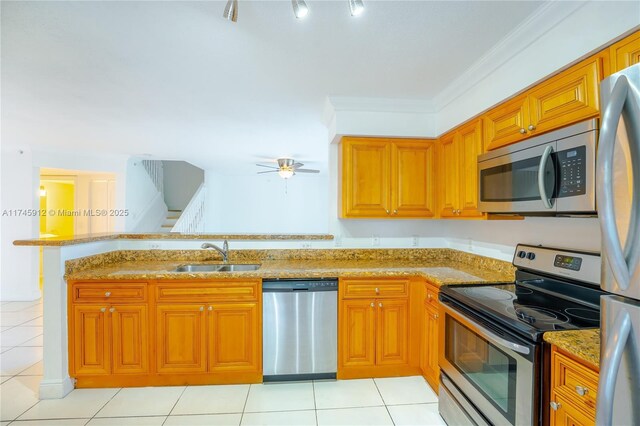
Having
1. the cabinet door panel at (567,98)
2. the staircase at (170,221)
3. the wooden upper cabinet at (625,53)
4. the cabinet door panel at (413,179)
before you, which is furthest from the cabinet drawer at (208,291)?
the staircase at (170,221)

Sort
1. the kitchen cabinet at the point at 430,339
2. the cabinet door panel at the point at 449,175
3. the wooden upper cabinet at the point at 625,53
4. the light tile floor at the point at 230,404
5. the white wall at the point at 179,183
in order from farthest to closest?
the white wall at the point at 179,183, the cabinet door panel at the point at 449,175, the kitchen cabinet at the point at 430,339, the light tile floor at the point at 230,404, the wooden upper cabinet at the point at 625,53

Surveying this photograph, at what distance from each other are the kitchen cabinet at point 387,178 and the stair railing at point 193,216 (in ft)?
14.2

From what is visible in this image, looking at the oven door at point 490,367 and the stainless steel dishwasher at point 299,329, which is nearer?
the oven door at point 490,367

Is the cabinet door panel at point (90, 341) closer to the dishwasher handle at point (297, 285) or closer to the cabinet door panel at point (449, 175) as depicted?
the dishwasher handle at point (297, 285)

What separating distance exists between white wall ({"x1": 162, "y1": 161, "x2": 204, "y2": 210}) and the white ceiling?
4.13 m

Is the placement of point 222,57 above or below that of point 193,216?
above

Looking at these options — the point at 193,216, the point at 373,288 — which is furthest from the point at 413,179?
the point at 193,216

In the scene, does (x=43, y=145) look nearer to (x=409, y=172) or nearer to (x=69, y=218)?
(x=69, y=218)

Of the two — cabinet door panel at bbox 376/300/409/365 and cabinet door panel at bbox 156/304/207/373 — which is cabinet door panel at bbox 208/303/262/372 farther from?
cabinet door panel at bbox 376/300/409/365

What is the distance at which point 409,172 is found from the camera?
2834 millimetres

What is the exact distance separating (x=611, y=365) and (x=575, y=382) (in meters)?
0.50

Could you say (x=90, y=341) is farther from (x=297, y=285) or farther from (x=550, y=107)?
(x=550, y=107)

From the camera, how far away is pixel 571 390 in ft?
3.84

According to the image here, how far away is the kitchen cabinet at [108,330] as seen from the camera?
2.27 metres
